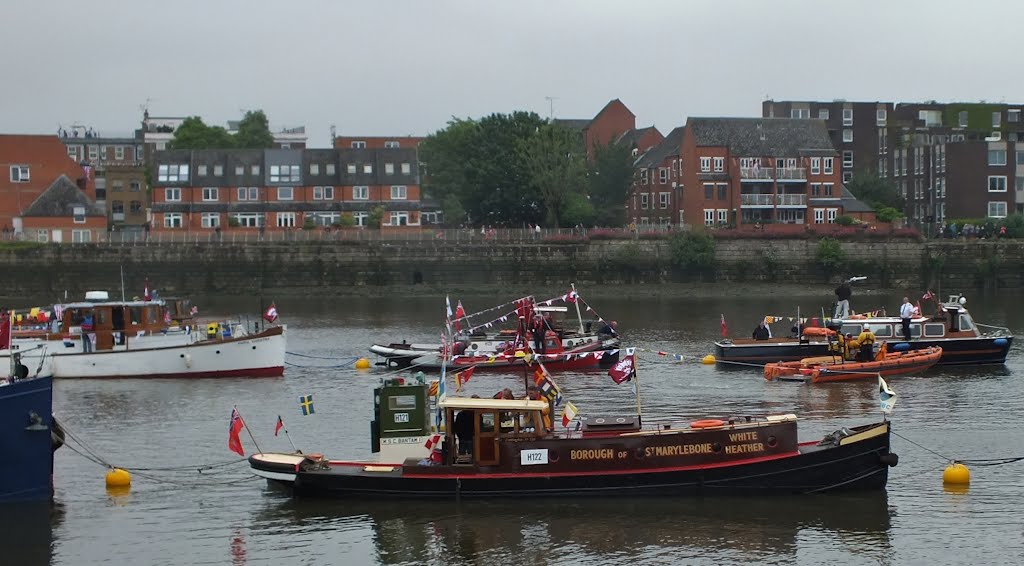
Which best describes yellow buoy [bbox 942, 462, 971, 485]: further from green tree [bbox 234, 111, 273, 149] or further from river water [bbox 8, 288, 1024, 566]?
green tree [bbox 234, 111, 273, 149]

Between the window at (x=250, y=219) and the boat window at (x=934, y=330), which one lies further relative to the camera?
the window at (x=250, y=219)

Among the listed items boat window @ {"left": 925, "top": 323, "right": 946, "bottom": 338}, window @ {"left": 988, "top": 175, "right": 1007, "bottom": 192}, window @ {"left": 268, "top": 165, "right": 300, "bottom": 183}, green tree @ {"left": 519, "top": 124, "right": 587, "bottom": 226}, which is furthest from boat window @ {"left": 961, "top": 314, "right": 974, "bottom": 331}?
window @ {"left": 268, "top": 165, "right": 300, "bottom": 183}

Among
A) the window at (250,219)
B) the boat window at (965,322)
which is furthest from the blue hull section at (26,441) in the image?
the window at (250,219)

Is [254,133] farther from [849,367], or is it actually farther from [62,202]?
[849,367]

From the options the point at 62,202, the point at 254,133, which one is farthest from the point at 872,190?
the point at 254,133

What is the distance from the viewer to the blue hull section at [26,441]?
105 feet

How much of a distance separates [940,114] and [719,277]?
53.9m

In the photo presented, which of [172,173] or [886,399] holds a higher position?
[172,173]

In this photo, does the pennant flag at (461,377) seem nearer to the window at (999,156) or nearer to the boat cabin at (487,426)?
the boat cabin at (487,426)

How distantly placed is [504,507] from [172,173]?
9184 cm

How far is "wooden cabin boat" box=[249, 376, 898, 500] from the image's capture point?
32.3 metres

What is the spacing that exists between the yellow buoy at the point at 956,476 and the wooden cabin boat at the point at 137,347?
1178 inches

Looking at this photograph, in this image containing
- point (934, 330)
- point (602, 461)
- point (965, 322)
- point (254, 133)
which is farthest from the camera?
point (254, 133)

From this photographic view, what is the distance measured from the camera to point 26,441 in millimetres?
32250
